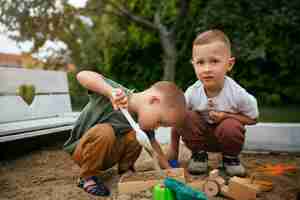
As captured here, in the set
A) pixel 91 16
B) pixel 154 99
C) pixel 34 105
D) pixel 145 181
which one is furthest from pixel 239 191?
pixel 91 16

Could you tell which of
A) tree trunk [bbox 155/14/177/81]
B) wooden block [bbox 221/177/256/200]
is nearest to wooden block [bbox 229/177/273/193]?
wooden block [bbox 221/177/256/200]

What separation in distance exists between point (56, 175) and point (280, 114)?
2683 mm

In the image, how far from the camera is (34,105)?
7.61ft

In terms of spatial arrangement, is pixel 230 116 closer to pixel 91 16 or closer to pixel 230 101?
pixel 230 101

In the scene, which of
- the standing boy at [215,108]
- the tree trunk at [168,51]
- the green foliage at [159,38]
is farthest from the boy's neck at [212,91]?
the tree trunk at [168,51]

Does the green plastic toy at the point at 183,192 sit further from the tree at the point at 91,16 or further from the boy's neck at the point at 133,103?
the tree at the point at 91,16

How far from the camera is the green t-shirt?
1.15 meters

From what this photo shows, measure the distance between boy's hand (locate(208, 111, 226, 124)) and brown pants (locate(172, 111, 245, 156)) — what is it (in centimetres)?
2

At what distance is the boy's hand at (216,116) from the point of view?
4.12ft

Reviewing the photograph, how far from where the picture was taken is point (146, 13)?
5109mm

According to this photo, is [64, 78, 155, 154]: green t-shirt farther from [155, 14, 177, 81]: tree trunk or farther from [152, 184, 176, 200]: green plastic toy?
[155, 14, 177, 81]: tree trunk

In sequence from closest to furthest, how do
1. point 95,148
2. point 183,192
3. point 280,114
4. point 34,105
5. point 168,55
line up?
point 183,192
point 95,148
point 34,105
point 280,114
point 168,55

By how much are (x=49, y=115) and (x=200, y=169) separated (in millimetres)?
1468

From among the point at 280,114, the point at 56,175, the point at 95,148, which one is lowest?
the point at 280,114
